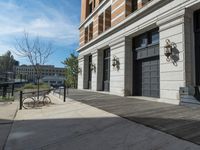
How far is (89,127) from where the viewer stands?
5809 millimetres

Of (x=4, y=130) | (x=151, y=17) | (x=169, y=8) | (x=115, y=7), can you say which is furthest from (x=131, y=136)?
(x=115, y=7)

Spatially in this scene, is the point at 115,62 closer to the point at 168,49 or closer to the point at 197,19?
the point at 168,49

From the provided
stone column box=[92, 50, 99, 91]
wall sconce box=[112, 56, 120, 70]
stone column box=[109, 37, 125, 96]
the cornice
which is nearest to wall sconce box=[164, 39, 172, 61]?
the cornice

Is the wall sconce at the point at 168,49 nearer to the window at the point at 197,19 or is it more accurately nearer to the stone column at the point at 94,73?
the window at the point at 197,19

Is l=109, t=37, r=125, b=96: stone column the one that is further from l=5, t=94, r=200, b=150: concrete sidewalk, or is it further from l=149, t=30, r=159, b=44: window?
l=5, t=94, r=200, b=150: concrete sidewalk

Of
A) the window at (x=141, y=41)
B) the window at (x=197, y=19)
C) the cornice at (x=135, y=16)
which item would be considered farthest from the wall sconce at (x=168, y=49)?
the window at (x=141, y=41)

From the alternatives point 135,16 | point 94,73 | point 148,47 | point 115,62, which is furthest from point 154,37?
point 94,73

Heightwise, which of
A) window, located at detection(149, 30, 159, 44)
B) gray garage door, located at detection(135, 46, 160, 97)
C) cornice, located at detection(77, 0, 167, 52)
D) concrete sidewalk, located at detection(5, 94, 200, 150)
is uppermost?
cornice, located at detection(77, 0, 167, 52)

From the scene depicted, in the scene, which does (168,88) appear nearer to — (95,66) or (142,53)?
(142,53)

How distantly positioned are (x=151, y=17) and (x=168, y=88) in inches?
178

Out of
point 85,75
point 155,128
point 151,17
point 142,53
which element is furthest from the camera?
point 85,75

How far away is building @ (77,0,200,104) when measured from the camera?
927 centimetres

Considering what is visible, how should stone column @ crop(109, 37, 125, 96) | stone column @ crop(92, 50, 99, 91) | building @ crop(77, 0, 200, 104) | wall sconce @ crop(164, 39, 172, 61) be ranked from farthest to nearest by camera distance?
stone column @ crop(92, 50, 99, 91) < stone column @ crop(109, 37, 125, 96) < wall sconce @ crop(164, 39, 172, 61) < building @ crop(77, 0, 200, 104)

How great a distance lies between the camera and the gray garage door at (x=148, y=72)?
12.1m
